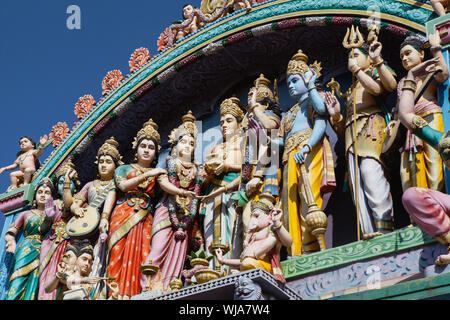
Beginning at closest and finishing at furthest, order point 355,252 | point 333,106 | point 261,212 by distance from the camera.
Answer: point 355,252
point 261,212
point 333,106

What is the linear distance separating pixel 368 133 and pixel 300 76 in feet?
4.43

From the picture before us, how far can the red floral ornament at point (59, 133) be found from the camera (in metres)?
12.1

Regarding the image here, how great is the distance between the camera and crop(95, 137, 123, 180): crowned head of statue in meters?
10.9

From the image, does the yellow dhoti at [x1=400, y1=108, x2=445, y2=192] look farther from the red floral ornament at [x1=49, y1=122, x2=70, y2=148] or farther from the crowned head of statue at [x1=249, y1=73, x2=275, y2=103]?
the red floral ornament at [x1=49, y1=122, x2=70, y2=148]

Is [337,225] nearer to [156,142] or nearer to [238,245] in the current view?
[238,245]

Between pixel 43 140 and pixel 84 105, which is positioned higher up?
pixel 84 105

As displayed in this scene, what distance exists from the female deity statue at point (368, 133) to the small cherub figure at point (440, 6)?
0.67 m

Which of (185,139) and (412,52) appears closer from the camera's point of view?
(412,52)

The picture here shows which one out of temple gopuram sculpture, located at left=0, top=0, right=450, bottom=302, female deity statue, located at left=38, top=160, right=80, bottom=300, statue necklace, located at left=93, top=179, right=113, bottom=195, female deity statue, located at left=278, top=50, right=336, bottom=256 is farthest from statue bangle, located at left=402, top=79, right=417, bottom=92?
female deity statue, located at left=38, top=160, right=80, bottom=300

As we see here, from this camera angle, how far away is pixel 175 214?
32.6 feet

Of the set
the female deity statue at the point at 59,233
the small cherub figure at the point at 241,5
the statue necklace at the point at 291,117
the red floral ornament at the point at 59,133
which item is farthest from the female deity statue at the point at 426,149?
the red floral ornament at the point at 59,133

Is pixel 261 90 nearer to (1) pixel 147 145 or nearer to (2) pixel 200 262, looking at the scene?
(1) pixel 147 145

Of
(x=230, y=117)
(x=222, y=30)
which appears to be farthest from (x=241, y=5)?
(x=230, y=117)

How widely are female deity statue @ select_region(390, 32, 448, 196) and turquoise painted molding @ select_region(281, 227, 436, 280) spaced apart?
1.74 ft
